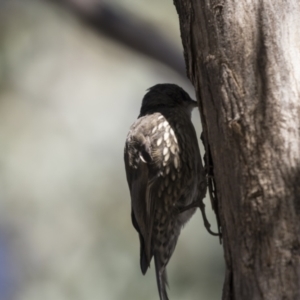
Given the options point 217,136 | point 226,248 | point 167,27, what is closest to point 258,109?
point 217,136

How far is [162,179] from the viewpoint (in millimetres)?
3844

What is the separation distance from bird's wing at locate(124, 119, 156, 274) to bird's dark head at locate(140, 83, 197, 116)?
32 centimetres

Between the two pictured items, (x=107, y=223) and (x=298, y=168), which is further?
(x=107, y=223)

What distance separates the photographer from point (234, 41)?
260 cm

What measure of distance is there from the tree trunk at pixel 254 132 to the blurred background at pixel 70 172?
Result: 3.21 meters

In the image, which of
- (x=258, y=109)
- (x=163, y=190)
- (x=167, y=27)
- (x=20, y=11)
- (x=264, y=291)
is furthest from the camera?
(x=20, y=11)

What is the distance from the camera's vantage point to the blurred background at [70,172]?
6.00 meters

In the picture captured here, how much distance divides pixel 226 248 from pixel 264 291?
0.26 m

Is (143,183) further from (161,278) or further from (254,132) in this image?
(254,132)

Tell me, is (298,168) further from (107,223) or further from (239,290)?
(107,223)

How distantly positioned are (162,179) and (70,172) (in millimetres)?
2795

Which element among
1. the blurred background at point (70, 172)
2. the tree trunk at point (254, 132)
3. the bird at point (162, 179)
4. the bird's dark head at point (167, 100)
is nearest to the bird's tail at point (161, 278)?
the bird at point (162, 179)

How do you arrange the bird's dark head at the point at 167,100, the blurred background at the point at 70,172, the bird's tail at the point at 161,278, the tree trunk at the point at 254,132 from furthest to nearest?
the blurred background at the point at 70,172
the bird's dark head at the point at 167,100
the bird's tail at the point at 161,278
the tree trunk at the point at 254,132

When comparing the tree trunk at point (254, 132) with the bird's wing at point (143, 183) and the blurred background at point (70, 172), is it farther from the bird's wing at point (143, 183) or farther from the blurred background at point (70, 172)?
the blurred background at point (70, 172)
